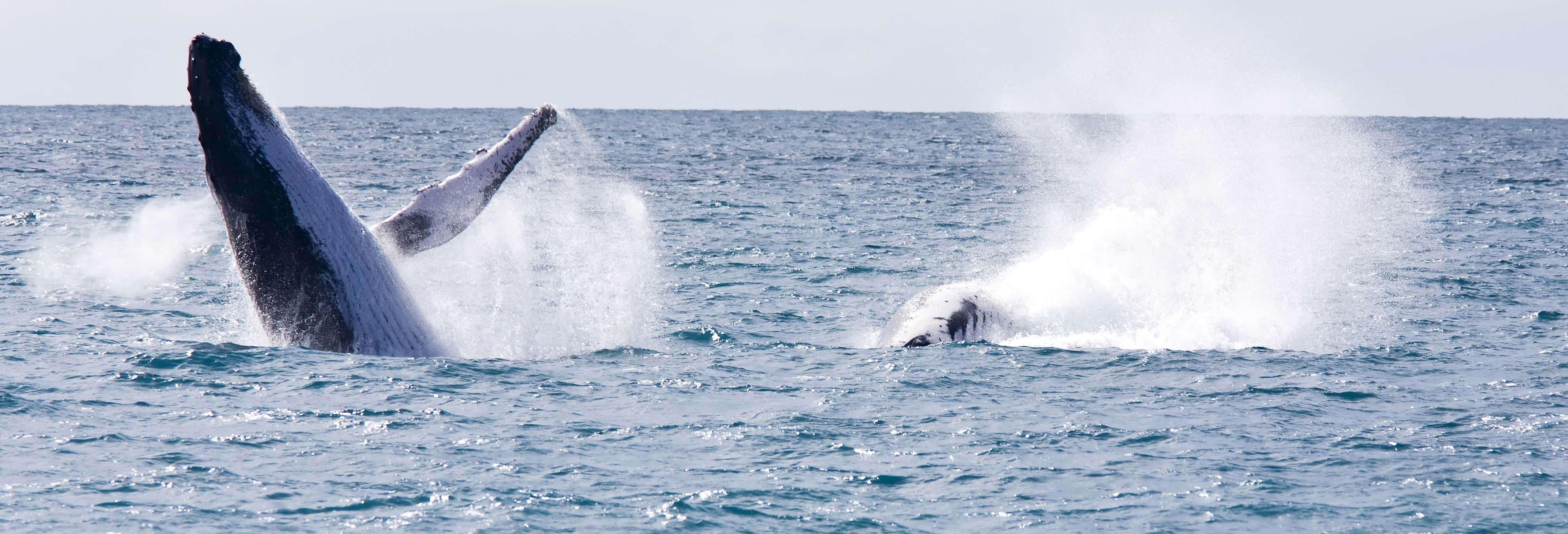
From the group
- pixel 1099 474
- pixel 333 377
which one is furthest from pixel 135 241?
pixel 1099 474

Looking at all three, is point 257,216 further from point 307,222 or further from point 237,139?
point 237,139

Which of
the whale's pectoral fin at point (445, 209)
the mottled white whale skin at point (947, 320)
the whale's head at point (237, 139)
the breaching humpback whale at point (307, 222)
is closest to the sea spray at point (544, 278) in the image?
the whale's pectoral fin at point (445, 209)

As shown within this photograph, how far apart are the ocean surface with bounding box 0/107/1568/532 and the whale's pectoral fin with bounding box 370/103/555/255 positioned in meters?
1.27

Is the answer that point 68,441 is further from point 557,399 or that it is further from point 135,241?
point 135,241

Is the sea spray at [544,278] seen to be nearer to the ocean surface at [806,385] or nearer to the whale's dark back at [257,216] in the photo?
the ocean surface at [806,385]

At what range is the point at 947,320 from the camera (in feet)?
51.4

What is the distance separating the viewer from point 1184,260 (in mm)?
20516

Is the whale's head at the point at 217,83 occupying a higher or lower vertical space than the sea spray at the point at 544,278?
higher

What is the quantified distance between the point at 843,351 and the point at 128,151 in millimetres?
54491

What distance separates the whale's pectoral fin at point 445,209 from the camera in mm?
11930

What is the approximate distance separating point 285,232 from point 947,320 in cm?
741

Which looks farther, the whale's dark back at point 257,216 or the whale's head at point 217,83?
the whale's dark back at point 257,216

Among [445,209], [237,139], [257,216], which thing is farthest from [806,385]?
[237,139]

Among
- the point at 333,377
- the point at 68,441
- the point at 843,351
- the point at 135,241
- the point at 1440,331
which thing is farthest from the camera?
the point at 135,241
